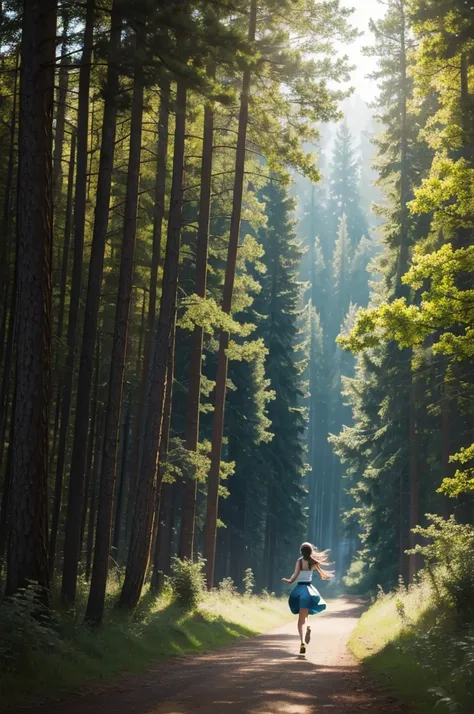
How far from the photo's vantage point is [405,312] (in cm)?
1203

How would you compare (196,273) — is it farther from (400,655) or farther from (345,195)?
(345,195)

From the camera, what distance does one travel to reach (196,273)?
23781 mm

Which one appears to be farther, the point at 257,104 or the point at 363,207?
the point at 363,207

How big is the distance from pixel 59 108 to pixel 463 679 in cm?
1935

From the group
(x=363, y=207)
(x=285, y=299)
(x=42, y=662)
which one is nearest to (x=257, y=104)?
(x=42, y=662)

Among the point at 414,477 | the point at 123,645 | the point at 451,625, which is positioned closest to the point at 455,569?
the point at 451,625

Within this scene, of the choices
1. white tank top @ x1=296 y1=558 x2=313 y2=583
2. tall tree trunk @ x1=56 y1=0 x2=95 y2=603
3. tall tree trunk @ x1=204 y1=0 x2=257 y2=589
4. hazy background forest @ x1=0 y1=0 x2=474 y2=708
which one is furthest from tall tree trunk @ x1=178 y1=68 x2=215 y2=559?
white tank top @ x1=296 y1=558 x2=313 y2=583

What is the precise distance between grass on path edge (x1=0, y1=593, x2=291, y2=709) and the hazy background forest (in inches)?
34.2

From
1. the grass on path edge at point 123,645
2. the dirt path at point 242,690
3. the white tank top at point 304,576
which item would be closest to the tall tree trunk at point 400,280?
the grass on path edge at point 123,645

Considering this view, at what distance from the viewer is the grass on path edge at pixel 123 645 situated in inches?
355

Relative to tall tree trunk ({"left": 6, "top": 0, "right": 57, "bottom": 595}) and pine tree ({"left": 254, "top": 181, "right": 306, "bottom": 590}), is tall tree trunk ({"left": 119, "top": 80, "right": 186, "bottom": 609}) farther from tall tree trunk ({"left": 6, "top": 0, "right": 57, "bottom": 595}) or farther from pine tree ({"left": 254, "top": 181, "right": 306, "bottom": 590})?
pine tree ({"left": 254, "top": 181, "right": 306, "bottom": 590})

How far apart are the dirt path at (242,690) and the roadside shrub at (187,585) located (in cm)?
504

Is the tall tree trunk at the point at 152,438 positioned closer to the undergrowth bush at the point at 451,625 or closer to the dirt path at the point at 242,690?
the dirt path at the point at 242,690

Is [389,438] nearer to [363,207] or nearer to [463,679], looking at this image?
[463,679]
